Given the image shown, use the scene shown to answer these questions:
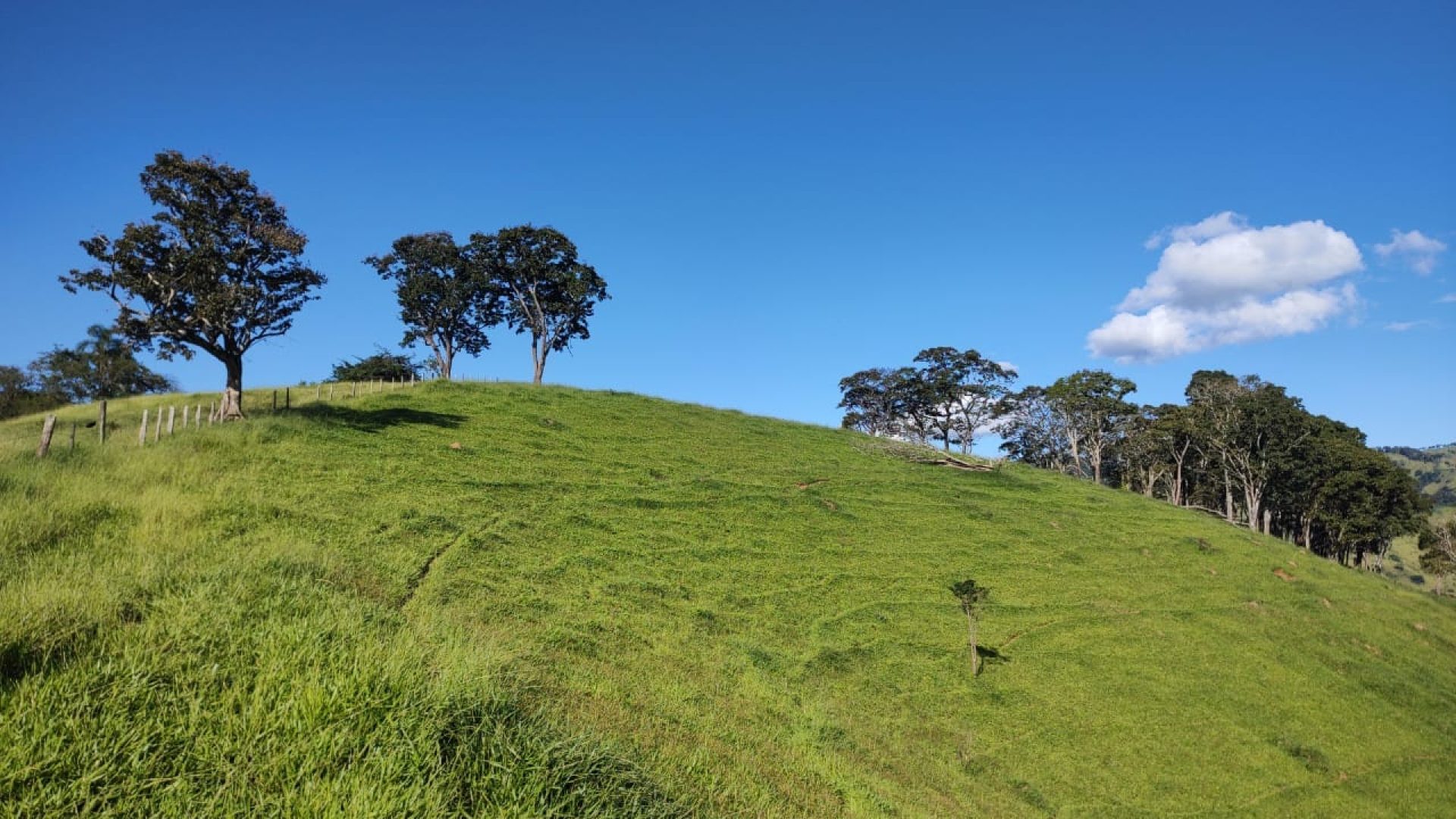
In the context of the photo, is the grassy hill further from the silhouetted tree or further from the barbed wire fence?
the barbed wire fence

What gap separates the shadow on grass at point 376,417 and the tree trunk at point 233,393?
198cm

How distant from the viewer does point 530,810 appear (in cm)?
507

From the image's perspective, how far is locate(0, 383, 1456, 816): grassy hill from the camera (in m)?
5.25

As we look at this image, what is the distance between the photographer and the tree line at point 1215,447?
5312 cm

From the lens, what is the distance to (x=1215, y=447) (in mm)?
56250

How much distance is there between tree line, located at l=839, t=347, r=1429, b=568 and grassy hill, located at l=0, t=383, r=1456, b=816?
78.2ft

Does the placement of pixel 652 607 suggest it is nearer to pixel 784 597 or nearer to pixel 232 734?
pixel 784 597

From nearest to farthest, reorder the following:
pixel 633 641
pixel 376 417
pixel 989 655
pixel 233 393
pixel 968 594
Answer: pixel 633 641, pixel 989 655, pixel 968 594, pixel 233 393, pixel 376 417

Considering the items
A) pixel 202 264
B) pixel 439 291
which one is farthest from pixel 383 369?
pixel 202 264

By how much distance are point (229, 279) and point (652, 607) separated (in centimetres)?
2233

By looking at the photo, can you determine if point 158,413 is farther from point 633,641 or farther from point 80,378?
point 80,378

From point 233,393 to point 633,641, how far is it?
20984mm

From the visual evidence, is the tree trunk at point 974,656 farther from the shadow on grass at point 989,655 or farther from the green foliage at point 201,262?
the green foliage at point 201,262

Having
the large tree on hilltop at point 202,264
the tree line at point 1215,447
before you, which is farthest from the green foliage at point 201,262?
the tree line at point 1215,447
